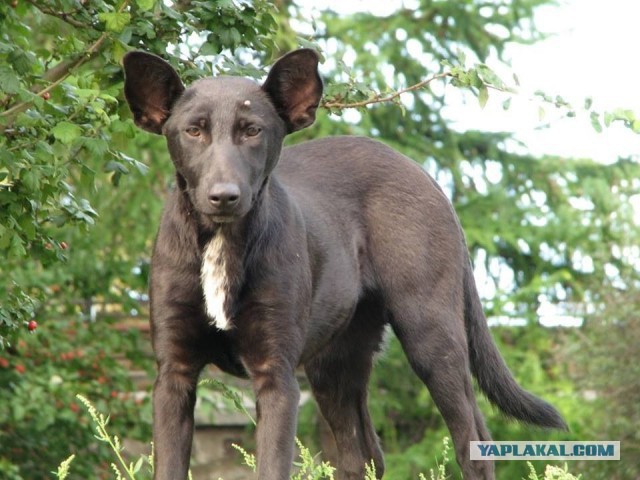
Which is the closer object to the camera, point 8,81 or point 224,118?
point 224,118

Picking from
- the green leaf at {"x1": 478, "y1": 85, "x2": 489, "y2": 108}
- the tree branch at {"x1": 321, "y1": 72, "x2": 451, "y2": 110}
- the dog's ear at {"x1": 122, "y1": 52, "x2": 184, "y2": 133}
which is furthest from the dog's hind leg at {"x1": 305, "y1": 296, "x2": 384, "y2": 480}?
the dog's ear at {"x1": 122, "y1": 52, "x2": 184, "y2": 133}

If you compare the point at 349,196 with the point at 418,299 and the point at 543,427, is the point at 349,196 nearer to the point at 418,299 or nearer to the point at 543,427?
the point at 418,299

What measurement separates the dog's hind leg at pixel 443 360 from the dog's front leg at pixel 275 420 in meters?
0.81

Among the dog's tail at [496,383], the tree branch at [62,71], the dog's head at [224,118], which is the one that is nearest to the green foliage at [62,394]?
the tree branch at [62,71]

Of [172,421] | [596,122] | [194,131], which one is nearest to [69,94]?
[194,131]

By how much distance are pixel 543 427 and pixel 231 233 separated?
1827 mm

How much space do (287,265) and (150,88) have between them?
76 cm

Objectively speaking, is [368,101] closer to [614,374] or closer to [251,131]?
[251,131]

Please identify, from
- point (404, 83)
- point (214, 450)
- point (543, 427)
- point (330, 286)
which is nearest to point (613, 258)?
point (404, 83)

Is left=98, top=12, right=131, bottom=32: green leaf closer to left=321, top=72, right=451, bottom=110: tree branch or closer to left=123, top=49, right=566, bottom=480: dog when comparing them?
left=123, top=49, right=566, bottom=480: dog

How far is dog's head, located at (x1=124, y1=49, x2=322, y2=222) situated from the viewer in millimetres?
4000

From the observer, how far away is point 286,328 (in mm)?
4301

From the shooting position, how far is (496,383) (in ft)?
17.6

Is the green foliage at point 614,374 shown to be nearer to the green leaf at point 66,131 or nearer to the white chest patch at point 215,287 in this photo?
the white chest patch at point 215,287
